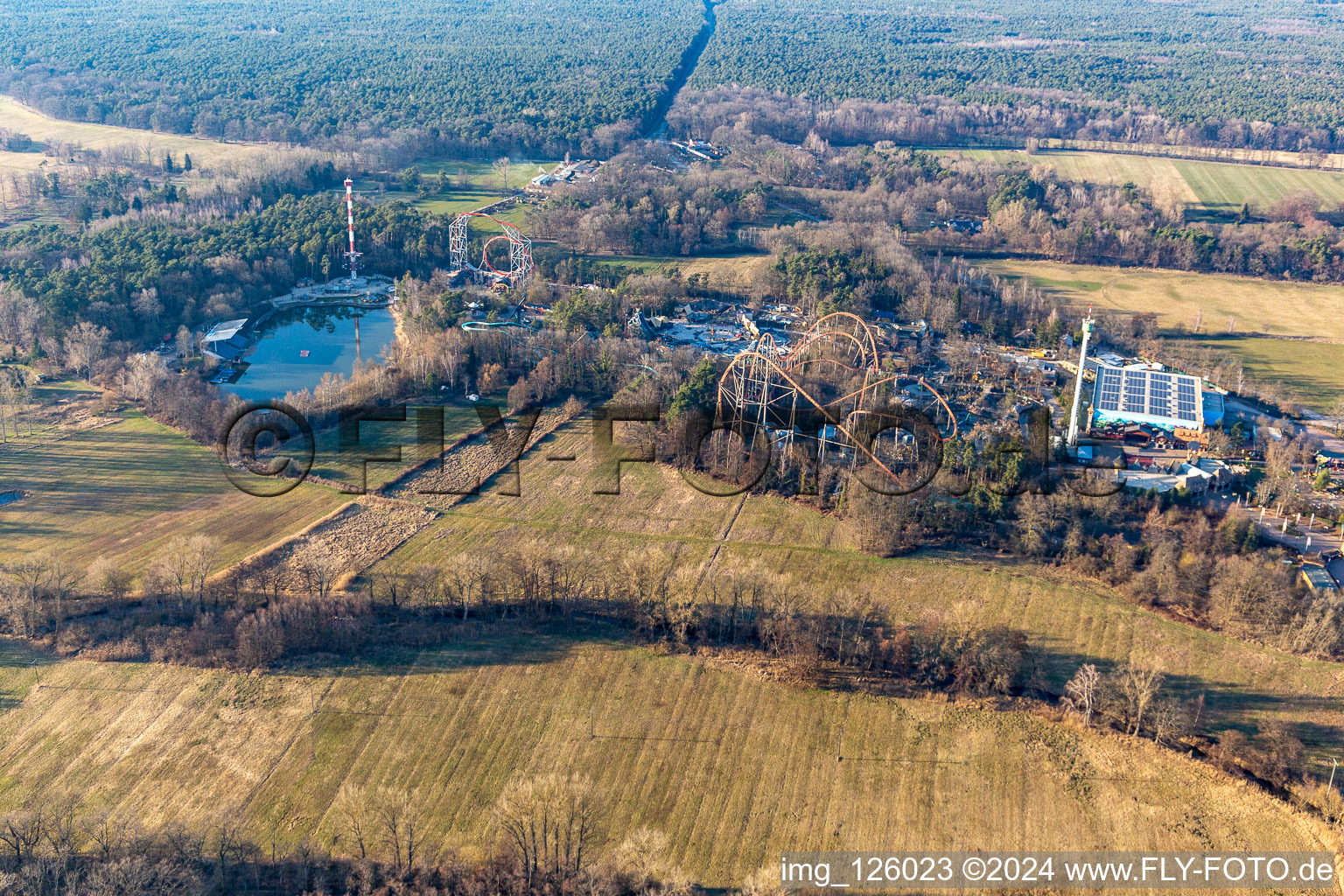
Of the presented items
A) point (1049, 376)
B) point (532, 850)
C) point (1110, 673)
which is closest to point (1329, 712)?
point (1110, 673)

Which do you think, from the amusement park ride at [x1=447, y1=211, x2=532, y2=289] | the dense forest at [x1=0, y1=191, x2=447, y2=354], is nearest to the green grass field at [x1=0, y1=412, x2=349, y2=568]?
the dense forest at [x1=0, y1=191, x2=447, y2=354]

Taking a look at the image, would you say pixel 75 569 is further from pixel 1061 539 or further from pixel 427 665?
pixel 1061 539

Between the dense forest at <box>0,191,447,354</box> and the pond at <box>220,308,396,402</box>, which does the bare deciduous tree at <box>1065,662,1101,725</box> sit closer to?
the pond at <box>220,308,396,402</box>

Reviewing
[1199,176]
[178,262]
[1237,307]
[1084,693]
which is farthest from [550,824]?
[1199,176]

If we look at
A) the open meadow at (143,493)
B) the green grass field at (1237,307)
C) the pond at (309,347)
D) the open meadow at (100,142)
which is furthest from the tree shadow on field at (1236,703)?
the open meadow at (100,142)

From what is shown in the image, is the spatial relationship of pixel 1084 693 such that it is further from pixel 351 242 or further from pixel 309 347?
pixel 351 242
